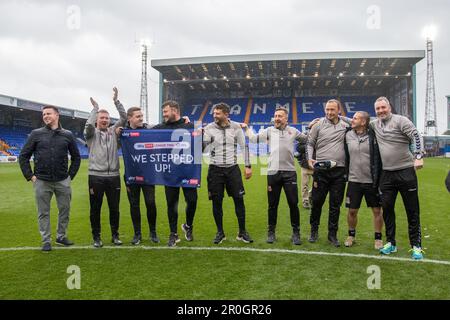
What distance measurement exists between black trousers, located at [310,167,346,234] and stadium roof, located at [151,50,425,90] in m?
31.4

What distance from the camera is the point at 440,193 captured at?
1108cm

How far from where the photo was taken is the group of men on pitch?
5062 millimetres

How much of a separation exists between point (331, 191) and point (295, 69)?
35671mm

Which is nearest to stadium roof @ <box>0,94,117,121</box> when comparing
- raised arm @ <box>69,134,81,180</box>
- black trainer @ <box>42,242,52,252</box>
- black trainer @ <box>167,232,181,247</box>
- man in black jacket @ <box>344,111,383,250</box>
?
raised arm @ <box>69,134,81,180</box>

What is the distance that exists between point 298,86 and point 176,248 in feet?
140

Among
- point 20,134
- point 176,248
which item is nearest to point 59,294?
point 176,248

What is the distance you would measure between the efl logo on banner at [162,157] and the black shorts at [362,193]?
6.93 ft

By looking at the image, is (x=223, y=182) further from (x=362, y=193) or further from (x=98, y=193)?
(x=362, y=193)

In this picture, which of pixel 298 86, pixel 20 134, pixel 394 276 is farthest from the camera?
pixel 298 86

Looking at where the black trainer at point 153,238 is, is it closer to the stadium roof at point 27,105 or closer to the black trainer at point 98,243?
the black trainer at point 98,243

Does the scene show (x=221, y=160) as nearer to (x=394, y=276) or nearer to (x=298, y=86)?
(x=394, y=276)

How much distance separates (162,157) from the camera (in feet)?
18.1

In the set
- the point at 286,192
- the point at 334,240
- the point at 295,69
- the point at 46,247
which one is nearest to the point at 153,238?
the point at 46,247

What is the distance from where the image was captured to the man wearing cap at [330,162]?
5234 mm
